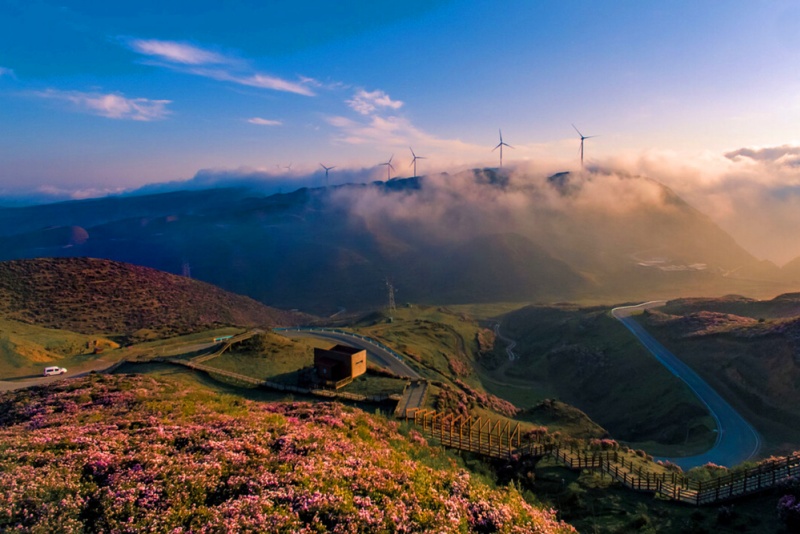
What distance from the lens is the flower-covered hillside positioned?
14.3 meters

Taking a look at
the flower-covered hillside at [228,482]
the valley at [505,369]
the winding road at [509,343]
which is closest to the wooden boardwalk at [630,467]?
the valley at [505,369]

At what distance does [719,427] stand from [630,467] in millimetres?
38428

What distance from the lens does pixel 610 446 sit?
40156 millimetres

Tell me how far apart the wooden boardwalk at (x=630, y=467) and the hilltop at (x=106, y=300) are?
7438 centimetres

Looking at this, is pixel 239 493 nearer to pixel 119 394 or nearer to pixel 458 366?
pixel 119 394

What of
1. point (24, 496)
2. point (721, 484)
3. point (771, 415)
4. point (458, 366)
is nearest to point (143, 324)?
point (458, 366)

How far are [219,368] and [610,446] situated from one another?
44.3m

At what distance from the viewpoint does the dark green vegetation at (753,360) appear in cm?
5912

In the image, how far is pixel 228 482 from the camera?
16781 millimetres

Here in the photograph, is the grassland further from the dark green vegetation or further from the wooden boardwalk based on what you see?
the dark green vegetation

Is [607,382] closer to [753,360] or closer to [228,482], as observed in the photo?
[753,360]

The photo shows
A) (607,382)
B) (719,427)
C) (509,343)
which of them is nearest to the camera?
(719,427)

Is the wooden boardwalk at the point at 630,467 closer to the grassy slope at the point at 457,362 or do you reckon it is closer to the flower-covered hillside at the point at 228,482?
the flower-covered hillside at the point at 228,482

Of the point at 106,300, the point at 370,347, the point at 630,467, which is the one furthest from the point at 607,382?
the point at 106,300
